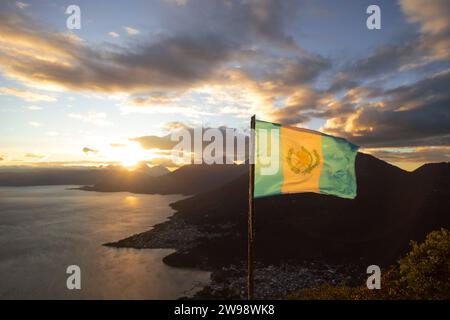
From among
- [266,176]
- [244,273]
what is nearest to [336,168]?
[266,176]

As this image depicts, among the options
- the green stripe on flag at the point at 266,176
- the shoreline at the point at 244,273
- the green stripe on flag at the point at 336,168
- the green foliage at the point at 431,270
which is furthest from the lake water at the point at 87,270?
the green stripe on flag at the point at 336,168

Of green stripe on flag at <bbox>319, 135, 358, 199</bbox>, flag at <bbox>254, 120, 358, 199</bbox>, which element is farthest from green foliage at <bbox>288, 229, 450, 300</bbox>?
flag at <bbox>254, 120, 358, 199</bbox>

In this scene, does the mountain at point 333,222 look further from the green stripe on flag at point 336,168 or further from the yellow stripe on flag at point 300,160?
the yellow stripe on flag at point 300,160

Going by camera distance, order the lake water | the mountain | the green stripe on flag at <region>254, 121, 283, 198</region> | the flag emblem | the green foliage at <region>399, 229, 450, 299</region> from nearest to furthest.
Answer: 1. the green stripe on flag at <region>254, 121, 283, 198</region>
2. the flag emblem
3. the green foliage at <region>399, 229, 450, 299</region>
4. the lake water
5. the mountain

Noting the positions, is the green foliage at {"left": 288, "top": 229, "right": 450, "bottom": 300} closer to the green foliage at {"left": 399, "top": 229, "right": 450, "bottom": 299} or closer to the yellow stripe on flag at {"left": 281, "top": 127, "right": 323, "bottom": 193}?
the green foliage at {"left": 399, "top": 229, "right": 450, "bottom": 299}

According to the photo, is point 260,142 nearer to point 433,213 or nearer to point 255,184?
point 255,184
